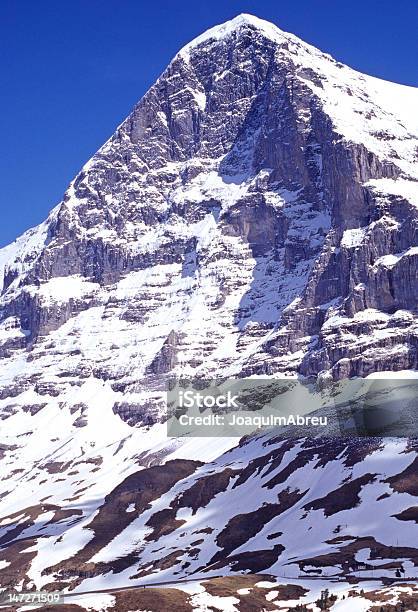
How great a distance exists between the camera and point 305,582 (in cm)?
17488

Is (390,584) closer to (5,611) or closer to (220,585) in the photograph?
(220,585)

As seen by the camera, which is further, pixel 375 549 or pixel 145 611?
pixel 375 549

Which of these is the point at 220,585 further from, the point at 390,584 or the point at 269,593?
the point at 390,584

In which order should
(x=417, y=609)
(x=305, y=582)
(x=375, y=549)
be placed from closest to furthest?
(x=417, y=609), (x=305, y=582), (x=375, y=549)

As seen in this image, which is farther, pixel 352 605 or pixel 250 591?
pixel 250 591

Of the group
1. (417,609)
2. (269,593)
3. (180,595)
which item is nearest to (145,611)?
(180,595)

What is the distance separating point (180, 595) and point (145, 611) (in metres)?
9.18

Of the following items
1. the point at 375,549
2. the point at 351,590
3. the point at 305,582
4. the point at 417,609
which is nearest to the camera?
the point at 417,609

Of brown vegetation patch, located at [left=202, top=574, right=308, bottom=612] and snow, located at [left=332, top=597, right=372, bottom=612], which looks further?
brown vegetation patch, located at [left=202, top=574, right=308, bottom=612]

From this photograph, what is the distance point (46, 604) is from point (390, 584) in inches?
2192

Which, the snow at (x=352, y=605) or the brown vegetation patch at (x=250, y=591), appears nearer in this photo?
the snow at (x=352, y=605)

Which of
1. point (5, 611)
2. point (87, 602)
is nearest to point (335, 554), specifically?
point (87, 602)

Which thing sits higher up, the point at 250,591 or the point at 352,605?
the point at 250,591

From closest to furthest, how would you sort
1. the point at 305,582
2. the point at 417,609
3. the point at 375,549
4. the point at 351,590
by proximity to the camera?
the point at 417,609, the point at 351,590, the point at 305,582, the point at 375,549
